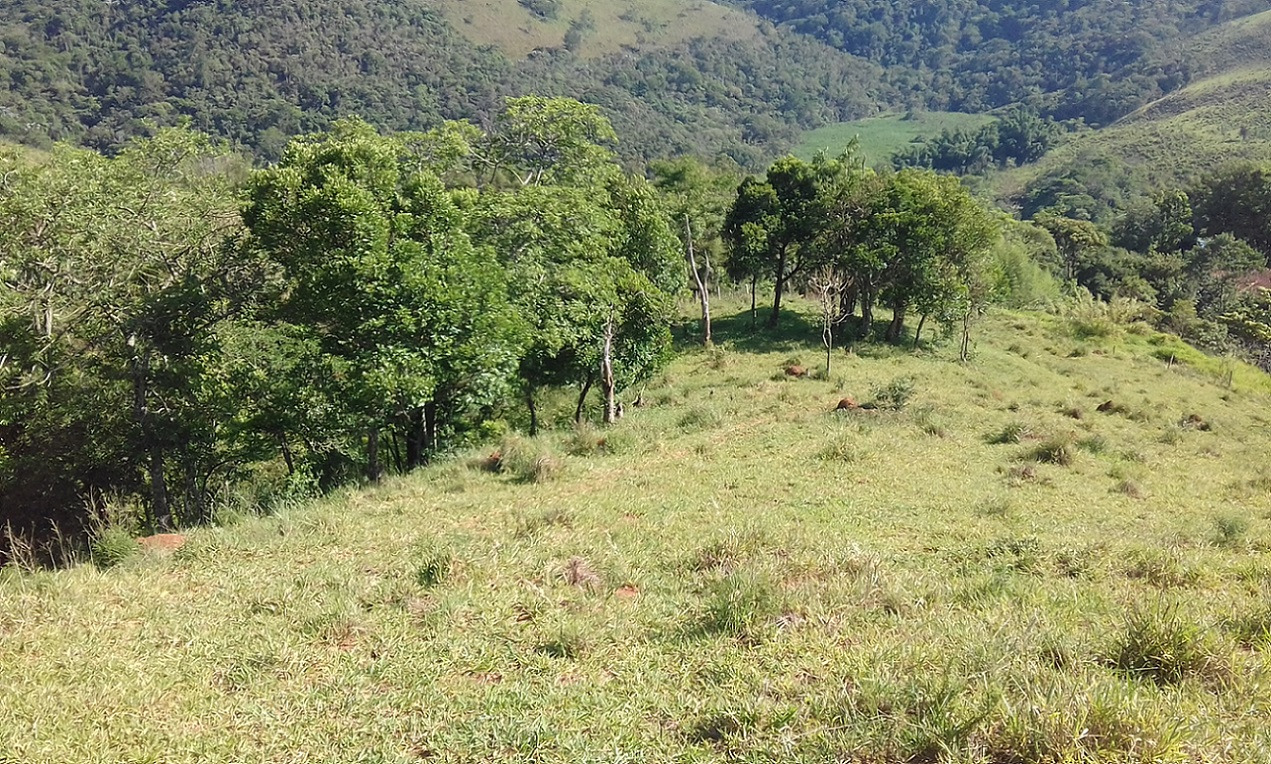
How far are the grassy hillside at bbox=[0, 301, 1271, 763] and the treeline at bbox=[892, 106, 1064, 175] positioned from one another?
171474mm

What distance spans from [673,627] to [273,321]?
1176cm

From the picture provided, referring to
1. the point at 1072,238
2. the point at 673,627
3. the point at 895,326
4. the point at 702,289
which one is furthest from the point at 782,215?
the point at 1072,238

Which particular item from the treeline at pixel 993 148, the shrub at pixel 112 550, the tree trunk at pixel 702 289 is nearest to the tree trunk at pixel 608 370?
the shrub at pixel 112 550

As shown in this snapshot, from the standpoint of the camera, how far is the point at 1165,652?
13.9 ft

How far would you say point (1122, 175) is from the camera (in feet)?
Result: 383

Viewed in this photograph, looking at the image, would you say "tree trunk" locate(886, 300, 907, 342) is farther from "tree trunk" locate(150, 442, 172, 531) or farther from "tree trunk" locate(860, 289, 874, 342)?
"tree trunk" locate(150, 442, 172, 531)

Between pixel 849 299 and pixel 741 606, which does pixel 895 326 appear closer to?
pixel 849 299

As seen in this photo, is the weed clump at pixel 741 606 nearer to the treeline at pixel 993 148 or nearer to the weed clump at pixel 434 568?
the weed clump at pixel 434 568

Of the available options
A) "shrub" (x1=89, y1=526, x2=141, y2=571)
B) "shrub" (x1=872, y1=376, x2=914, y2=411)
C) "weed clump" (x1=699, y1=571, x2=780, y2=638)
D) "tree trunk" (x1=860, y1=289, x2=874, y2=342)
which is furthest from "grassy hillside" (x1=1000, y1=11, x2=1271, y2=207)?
"shrub" (x1=89, y1=526, x2=141, y2=571)

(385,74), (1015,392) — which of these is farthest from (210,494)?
(385,74)

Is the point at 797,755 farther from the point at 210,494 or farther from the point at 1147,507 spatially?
the point at 210,494

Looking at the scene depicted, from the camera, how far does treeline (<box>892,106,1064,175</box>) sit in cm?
16100

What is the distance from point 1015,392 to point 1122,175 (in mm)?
121028

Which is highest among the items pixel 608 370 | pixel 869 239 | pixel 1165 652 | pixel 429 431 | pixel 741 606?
pixel 869 239
